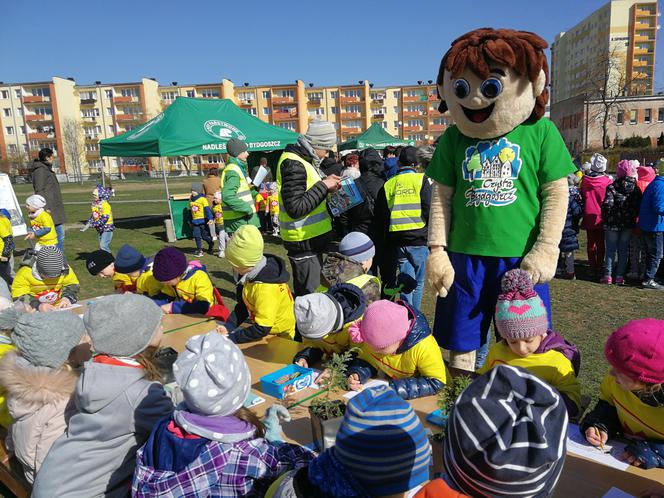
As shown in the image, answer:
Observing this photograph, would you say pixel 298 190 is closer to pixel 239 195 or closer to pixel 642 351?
pixel 642 351

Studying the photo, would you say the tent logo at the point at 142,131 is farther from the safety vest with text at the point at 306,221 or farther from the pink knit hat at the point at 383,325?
the pink knit hat at the point at 383,325

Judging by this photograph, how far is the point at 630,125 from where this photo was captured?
41.6 metres

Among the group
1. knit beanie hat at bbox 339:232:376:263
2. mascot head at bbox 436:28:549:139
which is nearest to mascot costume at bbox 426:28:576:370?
mascot head at bbox 436:28:549:139

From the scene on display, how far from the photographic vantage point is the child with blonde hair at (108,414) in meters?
1.95

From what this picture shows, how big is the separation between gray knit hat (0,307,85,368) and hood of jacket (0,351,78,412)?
0.06 m

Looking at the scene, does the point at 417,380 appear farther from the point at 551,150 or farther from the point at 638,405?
the point at 551,150

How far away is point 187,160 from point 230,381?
64.4m

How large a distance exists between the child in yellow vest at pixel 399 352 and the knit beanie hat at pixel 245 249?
3.79 feet

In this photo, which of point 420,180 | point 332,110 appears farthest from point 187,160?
point 420,180

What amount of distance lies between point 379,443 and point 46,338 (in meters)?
2.04

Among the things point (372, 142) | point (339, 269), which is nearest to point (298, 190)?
point (339, 269)

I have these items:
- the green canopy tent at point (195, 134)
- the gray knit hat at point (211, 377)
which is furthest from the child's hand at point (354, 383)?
the green canopy tent at point (195, 134)

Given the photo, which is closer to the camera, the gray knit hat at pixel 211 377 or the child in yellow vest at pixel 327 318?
the gray knit hat at pixel 211 377

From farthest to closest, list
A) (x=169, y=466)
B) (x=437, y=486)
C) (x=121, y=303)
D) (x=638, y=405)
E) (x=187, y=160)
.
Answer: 1. (x=187, y=160)
2. (x=121, y=303)
3. (x=638, y=405)
4. (x=169, y=466)
5. (x=437, y=486)
